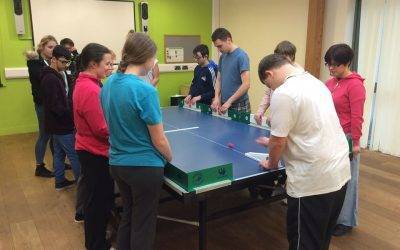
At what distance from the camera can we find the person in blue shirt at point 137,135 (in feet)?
5.14

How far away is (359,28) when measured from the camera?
4.59m

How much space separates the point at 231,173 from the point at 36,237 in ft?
5.93

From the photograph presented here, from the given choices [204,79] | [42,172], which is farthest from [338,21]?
[42,172]

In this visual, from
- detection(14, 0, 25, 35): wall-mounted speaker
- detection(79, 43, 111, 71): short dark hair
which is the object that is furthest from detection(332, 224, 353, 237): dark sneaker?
detection(14, 0, 25, 35): wall-mounted speaker

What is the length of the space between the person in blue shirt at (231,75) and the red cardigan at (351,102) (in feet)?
3.71

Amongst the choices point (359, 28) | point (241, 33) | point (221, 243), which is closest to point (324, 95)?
point (221, 243)

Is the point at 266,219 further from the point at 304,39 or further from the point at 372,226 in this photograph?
the point at 304,39

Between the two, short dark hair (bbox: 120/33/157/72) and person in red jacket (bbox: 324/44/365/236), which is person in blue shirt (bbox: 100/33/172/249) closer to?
short dark hair (bbox: 120/33/157/72)

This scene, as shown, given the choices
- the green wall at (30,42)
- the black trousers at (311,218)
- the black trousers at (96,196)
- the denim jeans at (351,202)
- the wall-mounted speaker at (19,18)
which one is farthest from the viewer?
the green wall at (30,42)

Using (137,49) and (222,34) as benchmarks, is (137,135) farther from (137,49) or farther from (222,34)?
(222,34)

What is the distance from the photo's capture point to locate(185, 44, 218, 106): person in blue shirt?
406cm

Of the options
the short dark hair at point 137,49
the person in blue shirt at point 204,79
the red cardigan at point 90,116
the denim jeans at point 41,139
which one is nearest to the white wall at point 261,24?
A: the person in blue shirt at point 204,79

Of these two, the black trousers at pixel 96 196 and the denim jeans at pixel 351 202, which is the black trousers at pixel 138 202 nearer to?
the black trousers at pixel 96 196

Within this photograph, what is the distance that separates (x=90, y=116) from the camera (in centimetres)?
201
